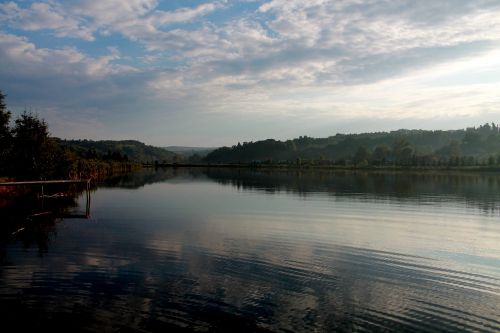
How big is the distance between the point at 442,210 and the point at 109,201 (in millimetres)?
33510

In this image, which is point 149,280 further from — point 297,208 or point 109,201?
point 109,201

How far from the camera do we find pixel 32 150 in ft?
161

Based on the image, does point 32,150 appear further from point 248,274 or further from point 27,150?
point 248,274

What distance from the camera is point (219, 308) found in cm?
1293

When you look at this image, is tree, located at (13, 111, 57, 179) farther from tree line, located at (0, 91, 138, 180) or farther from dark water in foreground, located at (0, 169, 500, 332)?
dark water in foreground, located at (0, 169, 500, 332)

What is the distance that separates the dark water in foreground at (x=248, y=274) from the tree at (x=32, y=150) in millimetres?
16768

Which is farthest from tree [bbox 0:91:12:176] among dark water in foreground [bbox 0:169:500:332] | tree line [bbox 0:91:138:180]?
dark water in foreground [bbox 0:169:500:332]

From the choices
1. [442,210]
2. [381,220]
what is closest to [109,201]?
[381,220]

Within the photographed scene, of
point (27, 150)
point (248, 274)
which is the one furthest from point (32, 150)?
point (248, 274)

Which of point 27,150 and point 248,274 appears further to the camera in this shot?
point 27,150

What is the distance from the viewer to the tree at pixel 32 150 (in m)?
48.1

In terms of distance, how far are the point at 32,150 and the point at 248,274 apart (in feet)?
135

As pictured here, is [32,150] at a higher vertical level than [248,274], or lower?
higher

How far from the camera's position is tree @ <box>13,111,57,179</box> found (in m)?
48.1
